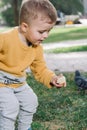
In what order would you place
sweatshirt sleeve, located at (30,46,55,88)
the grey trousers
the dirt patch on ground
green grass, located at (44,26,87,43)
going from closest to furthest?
the grey trousers → sweatshirt sleeve, located at (30,46,55,88) → the dirt patch on ground → green grass, located at (44,26,87,43)

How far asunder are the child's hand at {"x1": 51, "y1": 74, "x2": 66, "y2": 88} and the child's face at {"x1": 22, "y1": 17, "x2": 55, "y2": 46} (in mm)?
367

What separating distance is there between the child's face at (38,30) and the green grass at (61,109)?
1221mm

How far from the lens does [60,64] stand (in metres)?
10.3

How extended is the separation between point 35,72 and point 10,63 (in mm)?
407

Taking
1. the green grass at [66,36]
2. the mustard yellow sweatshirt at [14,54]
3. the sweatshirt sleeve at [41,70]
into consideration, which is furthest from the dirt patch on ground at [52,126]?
the green grass at [66,36]

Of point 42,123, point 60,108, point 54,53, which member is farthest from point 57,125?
point 54,53

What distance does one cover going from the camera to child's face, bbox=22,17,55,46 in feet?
12.4

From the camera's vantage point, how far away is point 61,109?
18.1 ft

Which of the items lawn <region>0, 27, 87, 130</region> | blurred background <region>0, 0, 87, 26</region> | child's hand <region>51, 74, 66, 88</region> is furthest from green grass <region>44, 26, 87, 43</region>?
child's hand <region>51, 74, 66, 88</region>

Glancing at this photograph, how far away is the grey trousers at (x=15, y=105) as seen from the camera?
3.85m

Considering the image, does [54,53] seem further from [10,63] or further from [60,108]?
[10,63]

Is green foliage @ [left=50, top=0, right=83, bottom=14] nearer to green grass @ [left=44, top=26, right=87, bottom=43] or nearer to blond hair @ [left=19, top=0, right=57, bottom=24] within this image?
green grass @ [left=44, top=26, right=87, bottom=43]

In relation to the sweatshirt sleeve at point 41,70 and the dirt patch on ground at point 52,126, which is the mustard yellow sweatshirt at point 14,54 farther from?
the dirt patch on ground at point 52,126

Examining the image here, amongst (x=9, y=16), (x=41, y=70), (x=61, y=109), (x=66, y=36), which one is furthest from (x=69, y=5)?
(x=41, y=70)
